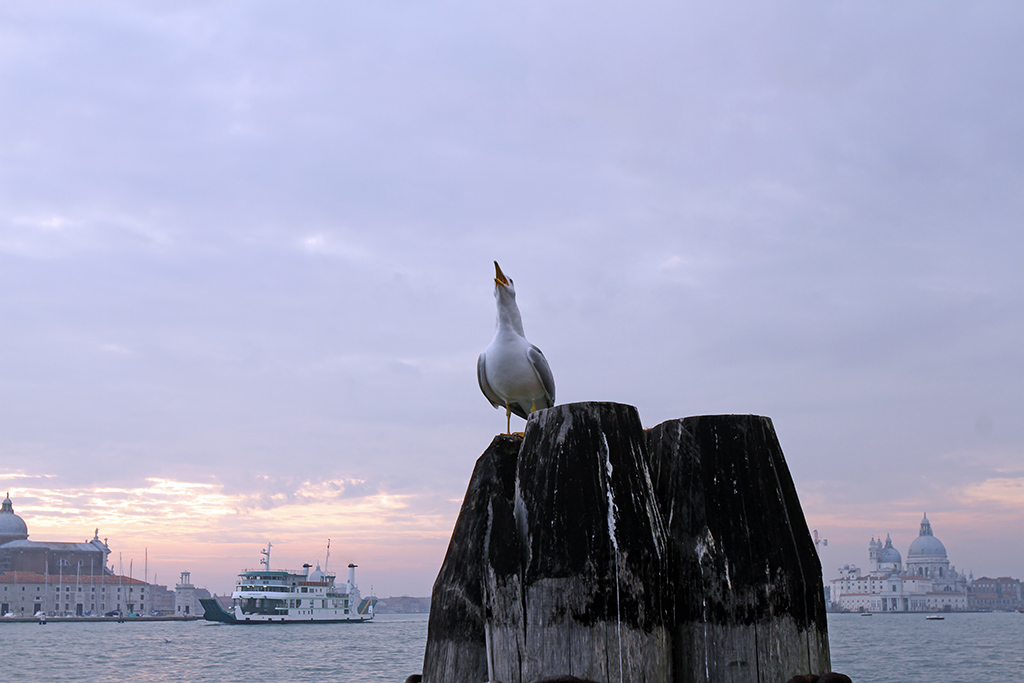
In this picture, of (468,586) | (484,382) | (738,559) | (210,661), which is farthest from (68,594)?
(738,559)

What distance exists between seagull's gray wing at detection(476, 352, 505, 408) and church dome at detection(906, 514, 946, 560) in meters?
185

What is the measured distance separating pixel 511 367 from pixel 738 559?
2.54 m

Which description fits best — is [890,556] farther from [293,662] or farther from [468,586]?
[468,586]

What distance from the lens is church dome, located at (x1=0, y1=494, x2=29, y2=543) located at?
110 m

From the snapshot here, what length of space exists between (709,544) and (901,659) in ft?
126

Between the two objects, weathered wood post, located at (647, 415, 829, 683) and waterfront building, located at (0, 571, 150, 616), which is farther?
waterfront building, located at (0, 571, 150, 616)

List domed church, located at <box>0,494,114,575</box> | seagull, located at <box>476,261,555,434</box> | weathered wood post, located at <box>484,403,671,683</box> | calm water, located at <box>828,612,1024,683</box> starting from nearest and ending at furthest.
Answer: weathered wood post, located at <box>484,403,671,683</box>
seagull, located at <box>476,261,555,434</box>
calm water, located at <box>828,612,1024,683</box>
domed church, located at <box>0,494,114,575</box>

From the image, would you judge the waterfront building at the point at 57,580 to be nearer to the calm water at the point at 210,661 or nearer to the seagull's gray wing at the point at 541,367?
the calm water at the point at 210,661

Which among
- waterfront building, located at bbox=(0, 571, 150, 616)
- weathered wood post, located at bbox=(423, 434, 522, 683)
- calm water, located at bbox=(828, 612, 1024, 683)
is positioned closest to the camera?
weathered wood post, located at bbox=(423, 434, 522, 683)

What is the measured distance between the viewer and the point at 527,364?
505 centimetres

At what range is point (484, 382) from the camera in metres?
5.32

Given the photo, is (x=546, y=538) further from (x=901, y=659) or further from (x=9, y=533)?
(x=9, y=533)

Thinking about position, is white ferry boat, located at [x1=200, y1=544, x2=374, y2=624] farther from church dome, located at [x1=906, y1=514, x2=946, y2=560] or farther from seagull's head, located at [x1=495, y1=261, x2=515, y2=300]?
church dome, located at [x1=906, y1=514, x2=946, y2=560]

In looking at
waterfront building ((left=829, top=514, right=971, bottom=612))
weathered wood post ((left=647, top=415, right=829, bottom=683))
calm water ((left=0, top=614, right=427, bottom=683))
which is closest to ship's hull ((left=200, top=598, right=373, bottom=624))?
calm water ((left=0, top=614, right=427, bottom=683))
